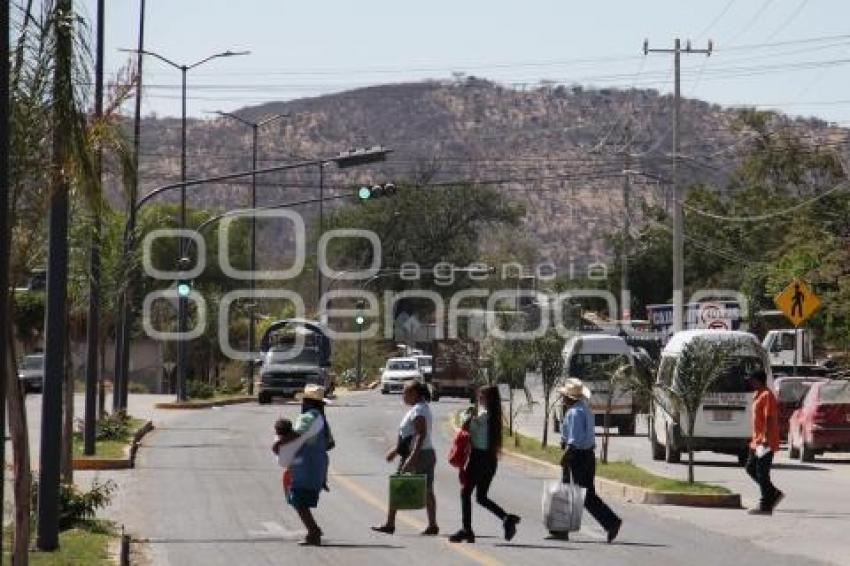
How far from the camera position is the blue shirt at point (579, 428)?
21.8m

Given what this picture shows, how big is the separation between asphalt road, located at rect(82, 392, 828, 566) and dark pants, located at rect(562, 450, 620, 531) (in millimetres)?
270

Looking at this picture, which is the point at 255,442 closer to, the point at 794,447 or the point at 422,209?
the point at 794,447

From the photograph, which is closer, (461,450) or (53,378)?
(53,378)

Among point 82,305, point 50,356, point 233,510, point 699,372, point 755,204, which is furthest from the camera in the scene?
point 755,204

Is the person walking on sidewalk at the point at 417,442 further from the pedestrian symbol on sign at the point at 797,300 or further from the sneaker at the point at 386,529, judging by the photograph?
the pedestrian symbol on sign at the point at 797,300

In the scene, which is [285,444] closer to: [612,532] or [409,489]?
[409,489]

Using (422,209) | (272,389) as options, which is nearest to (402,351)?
(422,209)

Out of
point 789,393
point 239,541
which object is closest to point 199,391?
point 789,393

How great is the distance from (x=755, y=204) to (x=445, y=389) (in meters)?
22.2

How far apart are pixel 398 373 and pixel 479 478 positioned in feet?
219

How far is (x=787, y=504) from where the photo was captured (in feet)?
91.5

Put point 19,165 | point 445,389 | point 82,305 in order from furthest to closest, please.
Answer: point 445,389 → point 82,305 → point 19,165

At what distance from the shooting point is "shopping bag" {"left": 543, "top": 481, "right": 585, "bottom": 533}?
21578 mm

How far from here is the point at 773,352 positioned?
68.8 metres
